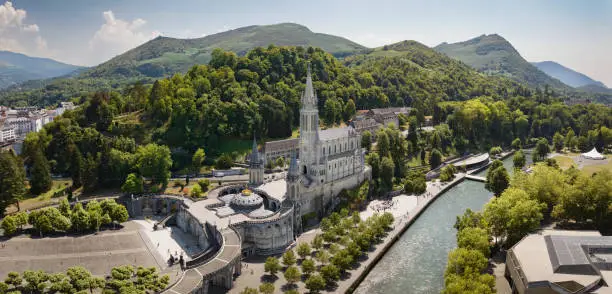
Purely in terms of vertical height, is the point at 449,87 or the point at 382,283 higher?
the point at 449,87

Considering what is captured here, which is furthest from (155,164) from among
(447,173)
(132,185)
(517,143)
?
(517,143)

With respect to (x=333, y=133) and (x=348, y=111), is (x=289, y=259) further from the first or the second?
(x=348, y=111)

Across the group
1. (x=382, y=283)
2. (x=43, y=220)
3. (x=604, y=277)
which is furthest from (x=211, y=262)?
(x=604, y=277)

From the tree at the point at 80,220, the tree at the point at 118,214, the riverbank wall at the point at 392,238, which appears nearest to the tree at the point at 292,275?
the riverbank wall at the point at 392,238

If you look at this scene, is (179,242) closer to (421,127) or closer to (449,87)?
(421,127)

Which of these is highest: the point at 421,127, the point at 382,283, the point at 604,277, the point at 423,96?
the point at 423,96

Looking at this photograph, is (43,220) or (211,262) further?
(43,220)

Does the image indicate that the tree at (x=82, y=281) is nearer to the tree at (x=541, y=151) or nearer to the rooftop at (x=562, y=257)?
the rooftop at (x=562, y=257)
